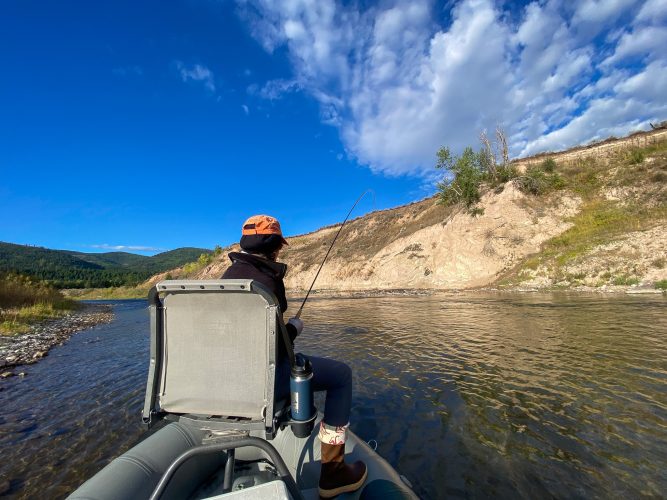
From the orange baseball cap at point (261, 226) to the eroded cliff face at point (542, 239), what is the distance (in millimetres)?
27160

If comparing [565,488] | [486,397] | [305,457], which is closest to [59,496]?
[305,457]

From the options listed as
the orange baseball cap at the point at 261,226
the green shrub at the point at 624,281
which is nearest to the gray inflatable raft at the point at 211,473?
the orange baseball cap at the point at 261,226

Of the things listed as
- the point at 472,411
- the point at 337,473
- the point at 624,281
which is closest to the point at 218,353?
the point at 337,473

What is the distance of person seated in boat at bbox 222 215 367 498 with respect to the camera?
9.09 feet

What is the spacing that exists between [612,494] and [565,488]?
15.4 inches

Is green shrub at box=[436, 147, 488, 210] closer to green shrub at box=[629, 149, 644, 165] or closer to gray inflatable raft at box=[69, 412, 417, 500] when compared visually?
green shrub at box=[629, 149, 644, 165]

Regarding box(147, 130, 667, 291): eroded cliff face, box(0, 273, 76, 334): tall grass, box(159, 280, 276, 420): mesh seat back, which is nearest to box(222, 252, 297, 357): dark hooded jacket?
box(159, 280, 276, 420): mesh seat back

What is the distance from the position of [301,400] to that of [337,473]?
86 cm

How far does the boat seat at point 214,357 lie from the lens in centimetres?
237

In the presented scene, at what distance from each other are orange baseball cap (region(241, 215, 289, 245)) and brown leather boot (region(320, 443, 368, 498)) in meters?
1.95

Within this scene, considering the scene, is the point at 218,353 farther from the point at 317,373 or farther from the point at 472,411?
the point at 472,411

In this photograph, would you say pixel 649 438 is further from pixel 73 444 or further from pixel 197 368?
pixel 73 444

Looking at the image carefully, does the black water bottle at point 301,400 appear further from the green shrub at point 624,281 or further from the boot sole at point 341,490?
the green shrub at point 624,281

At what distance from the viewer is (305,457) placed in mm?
3361
